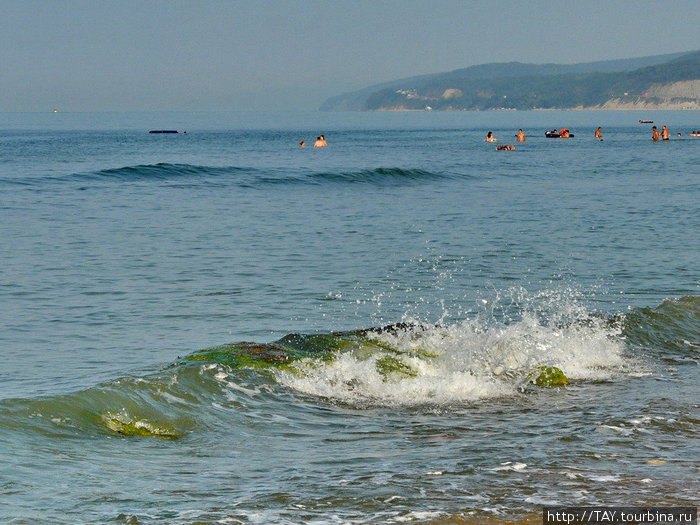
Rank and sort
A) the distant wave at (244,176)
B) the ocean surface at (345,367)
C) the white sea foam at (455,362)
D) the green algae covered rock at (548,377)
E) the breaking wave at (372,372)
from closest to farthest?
1. the ocean surface at (345,367)
2. the breaking wave at (372,372)
3. the white sea foam at (455,362)
4. the green algae covered rock at (548,377)
5. the distant wave at (244,176)

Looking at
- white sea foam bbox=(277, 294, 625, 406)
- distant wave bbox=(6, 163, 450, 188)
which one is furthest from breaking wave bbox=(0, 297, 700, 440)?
distant wave bbox=(6, 163, 450, 188)

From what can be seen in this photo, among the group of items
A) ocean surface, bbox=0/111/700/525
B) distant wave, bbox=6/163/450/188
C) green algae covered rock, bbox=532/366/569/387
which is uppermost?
distant wave, bbox=6/163/450/188

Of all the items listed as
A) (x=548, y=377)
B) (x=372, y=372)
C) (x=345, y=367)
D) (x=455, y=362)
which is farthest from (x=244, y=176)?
(x=548, y=377)

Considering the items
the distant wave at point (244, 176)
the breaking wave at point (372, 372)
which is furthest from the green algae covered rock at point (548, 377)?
the distant wave at point (244, 176)

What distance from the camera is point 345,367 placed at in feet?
36.6

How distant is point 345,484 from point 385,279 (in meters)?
10.7

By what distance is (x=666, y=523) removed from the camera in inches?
243

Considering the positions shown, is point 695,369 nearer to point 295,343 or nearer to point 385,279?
point 295,343

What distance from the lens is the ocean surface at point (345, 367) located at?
23.1ft

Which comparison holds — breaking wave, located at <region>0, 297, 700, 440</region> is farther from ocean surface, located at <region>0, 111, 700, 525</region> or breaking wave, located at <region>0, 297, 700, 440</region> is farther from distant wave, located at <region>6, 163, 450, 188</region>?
distant wave, located at <region>6, 163, 450, 188</region>

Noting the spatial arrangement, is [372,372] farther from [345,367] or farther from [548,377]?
[548,377]

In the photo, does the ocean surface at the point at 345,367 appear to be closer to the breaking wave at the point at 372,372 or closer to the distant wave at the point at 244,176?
the breaking wave at the point at 372,372

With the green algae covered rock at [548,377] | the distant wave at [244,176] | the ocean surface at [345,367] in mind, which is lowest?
the green algae covered rock at [548,377]

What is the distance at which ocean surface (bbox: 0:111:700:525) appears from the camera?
7.05 m
